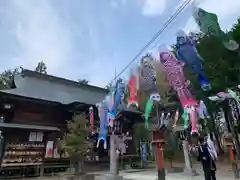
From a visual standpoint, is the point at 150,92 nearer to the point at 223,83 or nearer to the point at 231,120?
the point at 231,120

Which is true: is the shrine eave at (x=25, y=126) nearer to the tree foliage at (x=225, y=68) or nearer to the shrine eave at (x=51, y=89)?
the shrine eave at (x=51, y=89)

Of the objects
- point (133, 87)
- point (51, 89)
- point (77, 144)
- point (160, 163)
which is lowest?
point (160, 163)

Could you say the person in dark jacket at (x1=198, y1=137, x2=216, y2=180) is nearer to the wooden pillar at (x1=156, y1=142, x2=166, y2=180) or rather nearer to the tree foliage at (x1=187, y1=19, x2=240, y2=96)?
the wooden pillar at (x1=156, y1=142, x2=166, y2=180)

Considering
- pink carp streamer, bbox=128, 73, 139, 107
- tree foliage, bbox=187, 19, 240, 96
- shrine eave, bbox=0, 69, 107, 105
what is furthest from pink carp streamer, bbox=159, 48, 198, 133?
shrine eave, bbox=0, 69, 107, 105

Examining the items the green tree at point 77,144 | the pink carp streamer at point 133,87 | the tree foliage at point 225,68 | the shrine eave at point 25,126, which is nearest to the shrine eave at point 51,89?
the shrine eave at point 25,126

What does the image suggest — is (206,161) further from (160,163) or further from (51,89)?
(51,89)

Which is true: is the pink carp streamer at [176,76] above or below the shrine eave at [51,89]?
below

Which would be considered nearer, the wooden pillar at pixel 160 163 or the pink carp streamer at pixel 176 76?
the wooden pillar at pixel 160 163

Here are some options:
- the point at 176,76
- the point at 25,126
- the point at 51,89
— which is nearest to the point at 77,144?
the point at 25,126

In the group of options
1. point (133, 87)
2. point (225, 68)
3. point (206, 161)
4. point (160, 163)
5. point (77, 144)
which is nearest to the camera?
point (206, 161)

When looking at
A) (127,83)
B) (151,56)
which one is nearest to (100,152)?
(127,83)

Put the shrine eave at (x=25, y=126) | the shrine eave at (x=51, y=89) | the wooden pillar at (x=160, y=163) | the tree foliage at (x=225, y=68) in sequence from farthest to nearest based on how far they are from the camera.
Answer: the shrine eave at (x=51, y=89), the tree foliage at (x=225, y=68), the shrine eave at (x=25, y=126), the wooden pillar at (x=160, y=163)

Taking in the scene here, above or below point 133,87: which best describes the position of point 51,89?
above

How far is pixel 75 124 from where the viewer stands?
11461mm
